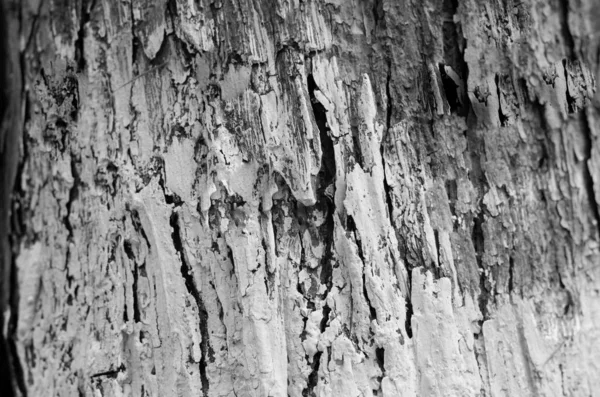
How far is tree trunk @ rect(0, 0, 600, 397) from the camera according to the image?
670 mm

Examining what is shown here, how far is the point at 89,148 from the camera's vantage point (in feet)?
2.28

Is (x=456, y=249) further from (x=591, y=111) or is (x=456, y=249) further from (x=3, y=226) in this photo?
(x=3, y=226)

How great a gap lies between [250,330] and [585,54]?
0.60 metres

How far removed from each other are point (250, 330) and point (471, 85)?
1.47 ft

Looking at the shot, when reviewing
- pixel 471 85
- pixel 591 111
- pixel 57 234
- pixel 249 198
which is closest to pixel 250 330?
pixel 249 198

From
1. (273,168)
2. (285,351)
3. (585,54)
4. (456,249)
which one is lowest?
(285,351)

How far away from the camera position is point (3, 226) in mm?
681

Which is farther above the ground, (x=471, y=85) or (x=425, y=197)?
(x=471, y=85)

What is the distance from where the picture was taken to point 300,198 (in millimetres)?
688

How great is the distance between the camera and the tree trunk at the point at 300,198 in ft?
2.20

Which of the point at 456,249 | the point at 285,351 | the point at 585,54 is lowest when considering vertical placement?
the point at 285,351

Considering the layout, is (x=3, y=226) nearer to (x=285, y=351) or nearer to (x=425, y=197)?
(x=285, y=351)

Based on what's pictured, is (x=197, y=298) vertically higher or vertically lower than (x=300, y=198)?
lower

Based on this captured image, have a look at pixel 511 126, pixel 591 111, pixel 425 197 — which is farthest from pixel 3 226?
pixel 591 111
